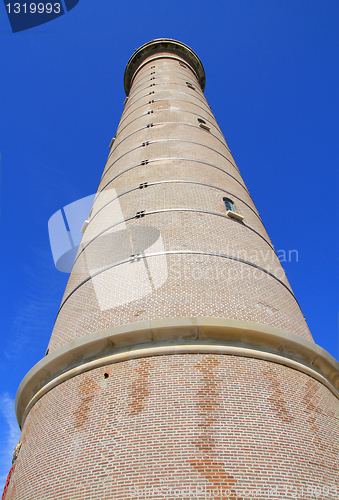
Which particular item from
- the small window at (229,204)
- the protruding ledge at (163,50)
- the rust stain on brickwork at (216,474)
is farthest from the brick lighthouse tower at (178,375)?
the protruding ledge at (163,50)

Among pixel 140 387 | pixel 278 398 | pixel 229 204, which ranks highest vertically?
pixel 229 204

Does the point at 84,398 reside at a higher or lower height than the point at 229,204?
lower

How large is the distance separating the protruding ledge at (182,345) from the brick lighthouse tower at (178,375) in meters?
0.02

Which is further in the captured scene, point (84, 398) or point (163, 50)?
point (163, 50)

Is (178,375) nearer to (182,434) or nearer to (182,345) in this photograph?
(182,345)

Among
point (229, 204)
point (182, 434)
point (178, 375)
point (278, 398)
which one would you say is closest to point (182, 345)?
point (178, 375)

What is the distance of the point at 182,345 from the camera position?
641 cm

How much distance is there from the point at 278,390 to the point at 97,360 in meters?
3.15

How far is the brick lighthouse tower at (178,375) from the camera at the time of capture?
506 centimetres

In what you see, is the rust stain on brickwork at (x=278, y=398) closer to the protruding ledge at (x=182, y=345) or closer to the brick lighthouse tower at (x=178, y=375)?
the brick lighthouse tower at (x=178, y=375)

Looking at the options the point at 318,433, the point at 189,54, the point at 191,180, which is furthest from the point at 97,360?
the point at 189,54

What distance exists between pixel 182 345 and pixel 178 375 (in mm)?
579

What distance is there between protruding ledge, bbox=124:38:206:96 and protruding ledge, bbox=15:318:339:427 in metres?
23.3

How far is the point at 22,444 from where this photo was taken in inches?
265
